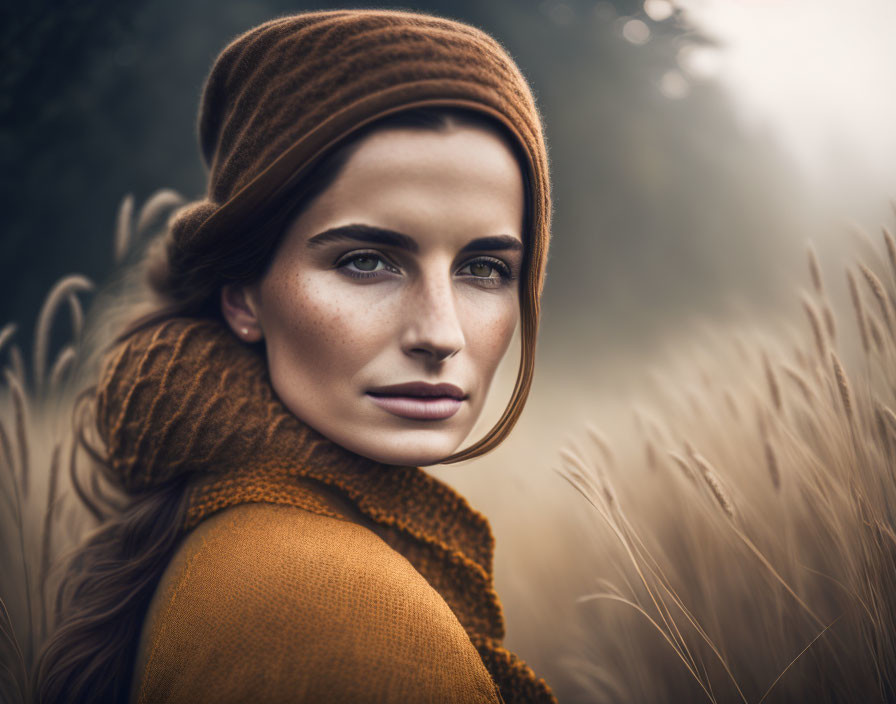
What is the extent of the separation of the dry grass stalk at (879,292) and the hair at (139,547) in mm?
772

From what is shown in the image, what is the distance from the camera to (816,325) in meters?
1.32

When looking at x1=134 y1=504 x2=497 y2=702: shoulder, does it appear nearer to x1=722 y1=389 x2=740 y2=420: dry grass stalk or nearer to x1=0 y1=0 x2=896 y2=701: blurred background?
x1=0 y1=0 x2=896 y2=701: blurred background

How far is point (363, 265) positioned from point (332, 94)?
32cm

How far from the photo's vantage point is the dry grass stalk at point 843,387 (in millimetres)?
1223

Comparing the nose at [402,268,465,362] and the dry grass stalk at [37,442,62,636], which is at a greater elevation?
the nose at [402,268,465,362]

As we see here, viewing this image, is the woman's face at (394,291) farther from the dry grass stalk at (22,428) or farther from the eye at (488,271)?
the dry grass stalk at (22,428)

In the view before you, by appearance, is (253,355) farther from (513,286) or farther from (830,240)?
(830,240)

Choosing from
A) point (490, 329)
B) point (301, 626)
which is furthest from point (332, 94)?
point (301, 626)

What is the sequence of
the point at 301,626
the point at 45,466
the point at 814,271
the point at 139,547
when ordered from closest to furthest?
the point at 301,626 → the point at 139,547 → the point at 814,271 → the point at 45,466

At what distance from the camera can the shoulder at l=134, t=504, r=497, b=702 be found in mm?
765

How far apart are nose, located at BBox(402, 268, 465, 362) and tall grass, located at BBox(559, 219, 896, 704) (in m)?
0.38

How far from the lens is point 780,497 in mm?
1476

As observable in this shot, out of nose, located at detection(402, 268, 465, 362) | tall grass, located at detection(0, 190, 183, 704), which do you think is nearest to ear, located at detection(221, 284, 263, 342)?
nose, located at detection(402, 268, 465, 362)

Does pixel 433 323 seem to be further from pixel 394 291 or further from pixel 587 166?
pixel 587 166
